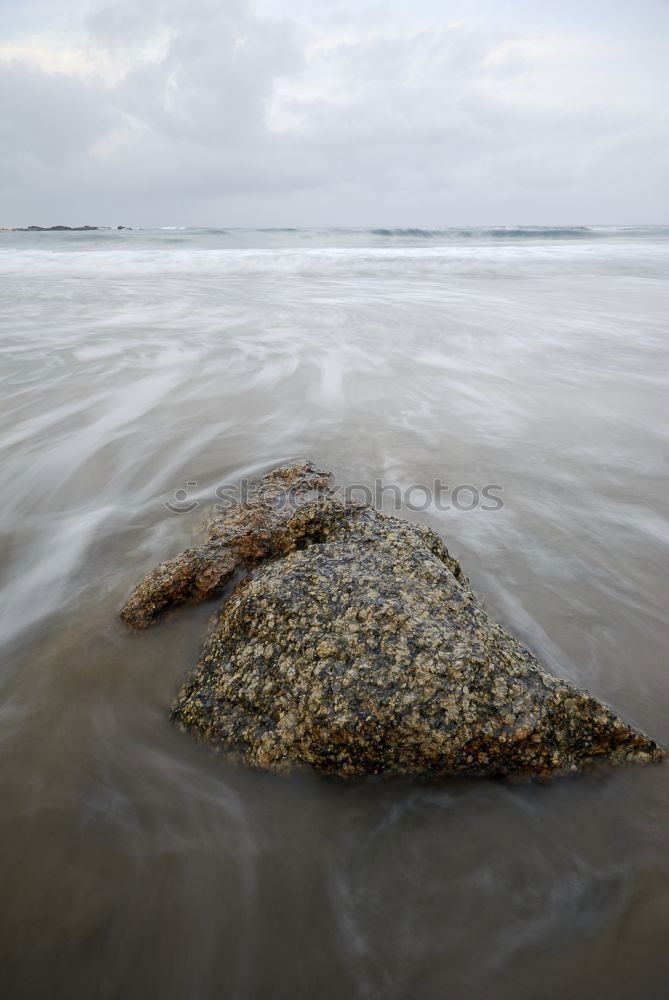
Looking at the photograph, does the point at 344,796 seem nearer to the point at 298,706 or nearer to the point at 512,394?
the point at 298,706

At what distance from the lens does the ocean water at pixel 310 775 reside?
156 cm

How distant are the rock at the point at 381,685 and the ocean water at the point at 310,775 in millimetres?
102

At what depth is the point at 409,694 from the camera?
1.85m

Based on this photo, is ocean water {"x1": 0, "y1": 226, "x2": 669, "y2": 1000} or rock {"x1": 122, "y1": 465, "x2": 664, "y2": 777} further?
rock {"x1": 122, "y1": 465, "x2": 664, "y2": 777}

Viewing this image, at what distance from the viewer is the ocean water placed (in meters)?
1.56

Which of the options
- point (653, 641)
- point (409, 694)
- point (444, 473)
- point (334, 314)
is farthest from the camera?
point (334, 314)

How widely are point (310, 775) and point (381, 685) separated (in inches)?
15.6

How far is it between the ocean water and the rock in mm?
102

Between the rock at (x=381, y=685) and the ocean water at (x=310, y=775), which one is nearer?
the ocean water at (x=310, y=775)

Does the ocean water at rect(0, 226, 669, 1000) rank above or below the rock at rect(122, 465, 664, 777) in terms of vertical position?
below

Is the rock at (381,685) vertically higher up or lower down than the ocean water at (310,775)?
A: higher up

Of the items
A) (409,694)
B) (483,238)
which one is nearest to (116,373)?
(409,694)

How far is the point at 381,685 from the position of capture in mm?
1874

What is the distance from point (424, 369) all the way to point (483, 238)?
4486 cm
